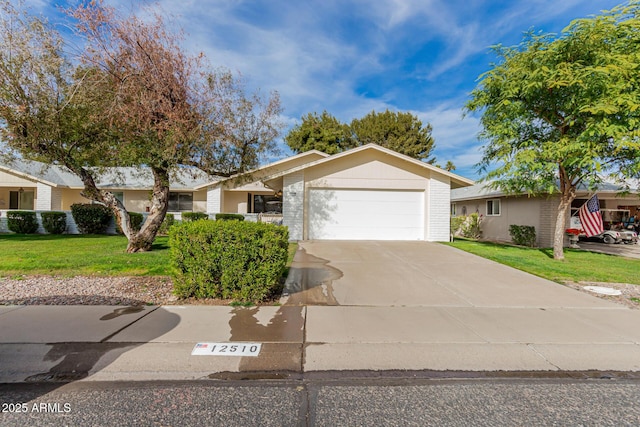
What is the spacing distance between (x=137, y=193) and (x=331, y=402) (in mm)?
21327

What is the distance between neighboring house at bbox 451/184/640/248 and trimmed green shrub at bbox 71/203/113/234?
18817 millimetres

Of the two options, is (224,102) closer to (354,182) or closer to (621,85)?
(354,182)

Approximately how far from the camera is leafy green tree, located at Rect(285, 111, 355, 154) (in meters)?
30.6

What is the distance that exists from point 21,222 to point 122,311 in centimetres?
1619

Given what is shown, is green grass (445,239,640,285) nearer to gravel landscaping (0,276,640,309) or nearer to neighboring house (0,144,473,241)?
gravel landscaping (0,276,640,309)

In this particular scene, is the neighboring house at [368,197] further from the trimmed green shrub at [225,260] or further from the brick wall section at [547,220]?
the trimmed green shrub at [225,260]

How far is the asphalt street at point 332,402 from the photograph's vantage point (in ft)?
7.98

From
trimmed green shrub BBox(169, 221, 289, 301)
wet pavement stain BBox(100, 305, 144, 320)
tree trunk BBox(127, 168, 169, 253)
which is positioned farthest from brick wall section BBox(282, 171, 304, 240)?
wet pavement stain BBox(100, 305, 144, 320)

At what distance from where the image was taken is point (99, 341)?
3.67m

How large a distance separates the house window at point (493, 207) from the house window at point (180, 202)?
62.4ft

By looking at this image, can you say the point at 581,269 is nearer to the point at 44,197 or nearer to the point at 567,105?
the point at 567,105

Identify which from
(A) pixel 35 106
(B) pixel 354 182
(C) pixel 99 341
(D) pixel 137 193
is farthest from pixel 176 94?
(D) pixel 137 193

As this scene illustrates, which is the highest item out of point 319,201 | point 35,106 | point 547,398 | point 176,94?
point 176,94

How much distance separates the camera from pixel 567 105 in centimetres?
912
